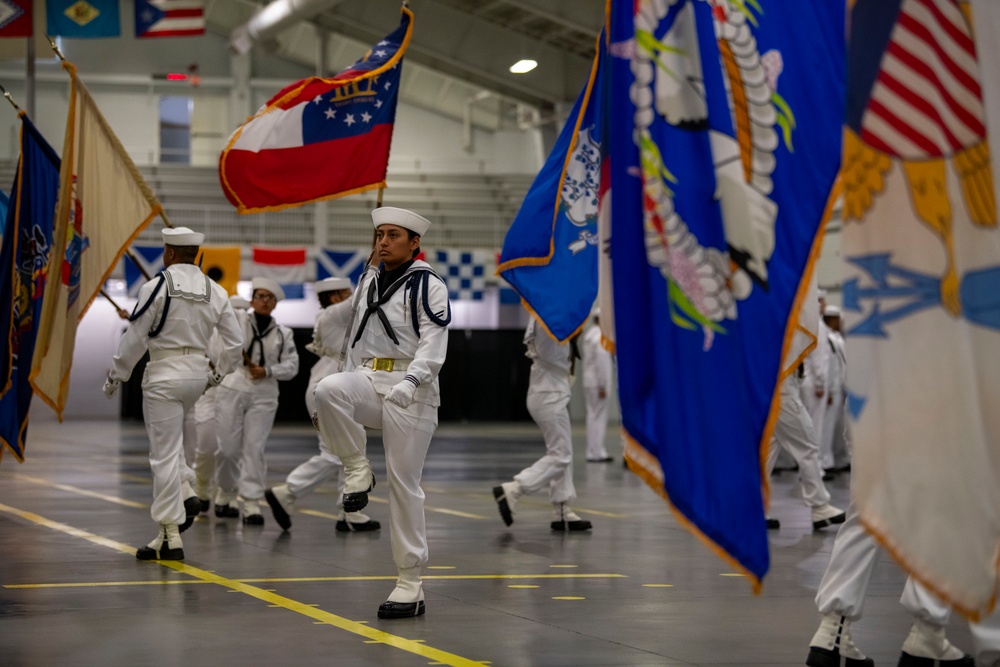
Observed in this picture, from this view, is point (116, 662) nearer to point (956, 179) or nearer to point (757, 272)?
point (757, 272)

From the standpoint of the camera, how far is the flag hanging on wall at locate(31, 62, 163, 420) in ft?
34.5

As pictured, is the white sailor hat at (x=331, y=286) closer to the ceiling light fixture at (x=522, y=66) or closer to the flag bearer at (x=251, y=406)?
the flag bearer at (x=251, y=406)

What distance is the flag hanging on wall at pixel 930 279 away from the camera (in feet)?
13.4

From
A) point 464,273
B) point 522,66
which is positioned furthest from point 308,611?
point 464,273

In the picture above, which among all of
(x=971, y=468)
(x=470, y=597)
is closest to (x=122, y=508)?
(x=470, y=597)

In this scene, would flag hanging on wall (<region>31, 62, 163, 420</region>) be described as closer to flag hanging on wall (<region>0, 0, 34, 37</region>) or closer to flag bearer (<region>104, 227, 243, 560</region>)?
flag bearer (<region>104, 227, 243, 560</region>)

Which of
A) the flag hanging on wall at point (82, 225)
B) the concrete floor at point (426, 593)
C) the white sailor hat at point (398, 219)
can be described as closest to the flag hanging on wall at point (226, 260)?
the concrete floor at point (426, 593)

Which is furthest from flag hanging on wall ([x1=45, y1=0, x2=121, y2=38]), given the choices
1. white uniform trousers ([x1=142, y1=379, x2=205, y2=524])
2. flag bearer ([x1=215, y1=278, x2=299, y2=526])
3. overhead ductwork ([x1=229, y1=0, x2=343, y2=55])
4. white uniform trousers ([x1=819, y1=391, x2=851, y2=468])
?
white uniform trousers ([x1=142, y1=379, x2=205, y2=524])

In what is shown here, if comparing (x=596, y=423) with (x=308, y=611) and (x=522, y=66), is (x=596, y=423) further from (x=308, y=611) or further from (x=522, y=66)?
(x=308, y=611)

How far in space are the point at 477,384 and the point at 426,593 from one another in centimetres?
2726

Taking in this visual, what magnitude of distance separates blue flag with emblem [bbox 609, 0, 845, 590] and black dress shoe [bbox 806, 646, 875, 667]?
146cm

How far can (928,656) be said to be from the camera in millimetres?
5766

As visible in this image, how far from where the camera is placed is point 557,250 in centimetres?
964

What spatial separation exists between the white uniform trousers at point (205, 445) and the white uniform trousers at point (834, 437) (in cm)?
873
